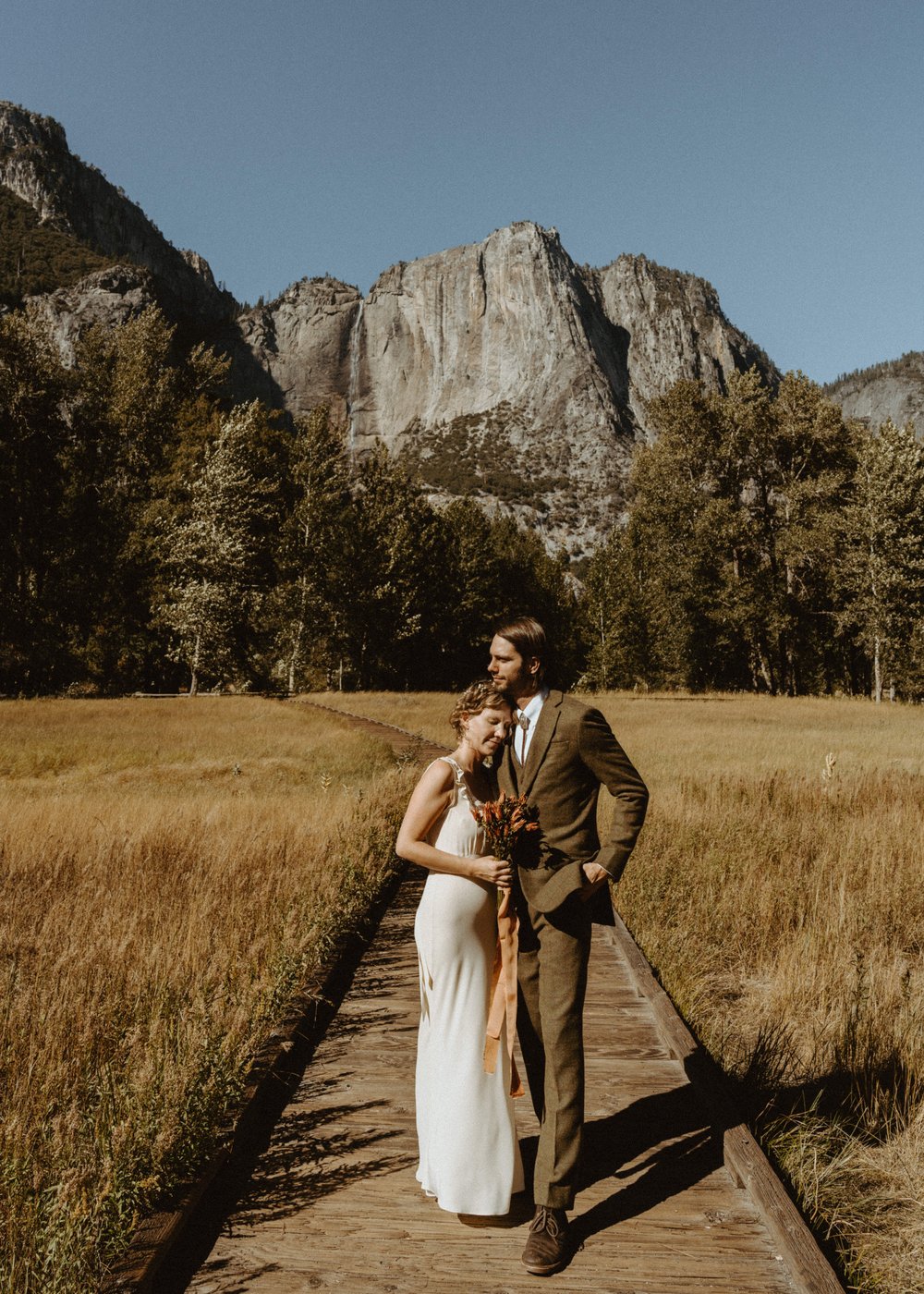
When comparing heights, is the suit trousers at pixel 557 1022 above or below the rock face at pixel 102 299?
below

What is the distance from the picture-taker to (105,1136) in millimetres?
3234

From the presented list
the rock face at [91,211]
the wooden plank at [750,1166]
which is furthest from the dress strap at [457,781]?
the rock face at [91,211]

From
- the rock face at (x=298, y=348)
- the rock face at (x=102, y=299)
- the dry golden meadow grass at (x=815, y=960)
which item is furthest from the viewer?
the rock face at (x=298, y=348)

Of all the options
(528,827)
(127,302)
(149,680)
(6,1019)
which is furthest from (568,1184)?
(127,302)

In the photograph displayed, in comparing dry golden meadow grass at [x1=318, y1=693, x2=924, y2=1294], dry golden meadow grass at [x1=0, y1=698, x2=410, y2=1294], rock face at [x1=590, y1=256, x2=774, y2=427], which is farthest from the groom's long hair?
rock face at [x1=590, y1=256, x2=774, y2=427]

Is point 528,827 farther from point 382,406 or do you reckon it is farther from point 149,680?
point 382,406

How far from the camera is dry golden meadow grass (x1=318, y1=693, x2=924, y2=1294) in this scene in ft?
11.6

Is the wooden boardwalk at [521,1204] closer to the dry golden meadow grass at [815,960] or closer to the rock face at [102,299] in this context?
the dry golden meadow grass at [815,960]

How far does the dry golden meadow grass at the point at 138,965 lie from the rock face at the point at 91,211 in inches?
6320

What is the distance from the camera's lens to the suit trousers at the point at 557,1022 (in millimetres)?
2936

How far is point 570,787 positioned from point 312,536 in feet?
142

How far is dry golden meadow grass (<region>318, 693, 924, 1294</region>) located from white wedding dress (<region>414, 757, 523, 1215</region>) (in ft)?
4.58

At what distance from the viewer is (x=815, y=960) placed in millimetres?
6309

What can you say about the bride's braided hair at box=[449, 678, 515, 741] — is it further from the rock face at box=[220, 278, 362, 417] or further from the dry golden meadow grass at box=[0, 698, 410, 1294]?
the rock face at box=[220, 278, 362, 417]
